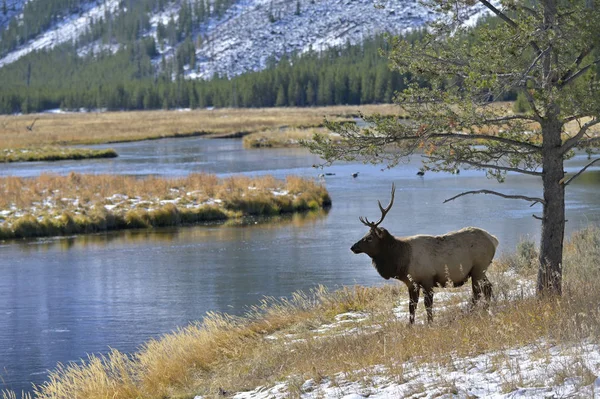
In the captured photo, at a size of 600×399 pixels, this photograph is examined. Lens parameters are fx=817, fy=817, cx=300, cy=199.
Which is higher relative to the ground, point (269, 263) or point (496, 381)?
point (496, 381)

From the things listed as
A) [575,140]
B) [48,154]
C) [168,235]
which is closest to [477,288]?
[575,140]

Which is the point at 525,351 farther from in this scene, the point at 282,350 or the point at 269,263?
the point at 269,263

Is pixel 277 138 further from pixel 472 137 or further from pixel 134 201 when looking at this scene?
pixel 472 137

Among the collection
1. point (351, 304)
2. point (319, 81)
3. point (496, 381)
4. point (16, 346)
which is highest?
point (319, 81)

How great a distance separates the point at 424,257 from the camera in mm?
11992

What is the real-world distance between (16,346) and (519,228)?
57.0ft

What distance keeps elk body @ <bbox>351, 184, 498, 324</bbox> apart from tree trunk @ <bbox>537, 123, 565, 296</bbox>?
3.41ft

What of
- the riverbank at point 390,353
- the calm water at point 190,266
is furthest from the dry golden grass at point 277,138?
the riverbank at point 390,353

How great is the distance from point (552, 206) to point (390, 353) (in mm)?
3614

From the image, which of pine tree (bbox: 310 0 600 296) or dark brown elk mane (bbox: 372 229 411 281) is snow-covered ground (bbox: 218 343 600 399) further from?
dark brown elk mane (bbox: 372 229 411 281)

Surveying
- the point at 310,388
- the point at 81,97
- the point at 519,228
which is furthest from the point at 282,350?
the point at 81,97

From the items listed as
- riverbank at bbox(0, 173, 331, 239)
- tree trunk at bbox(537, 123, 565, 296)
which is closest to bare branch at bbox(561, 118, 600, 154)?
tree trunk at bbox(537, 123, 565, 296)

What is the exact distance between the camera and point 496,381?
7539 millimetres

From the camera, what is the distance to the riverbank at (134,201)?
101 feet
